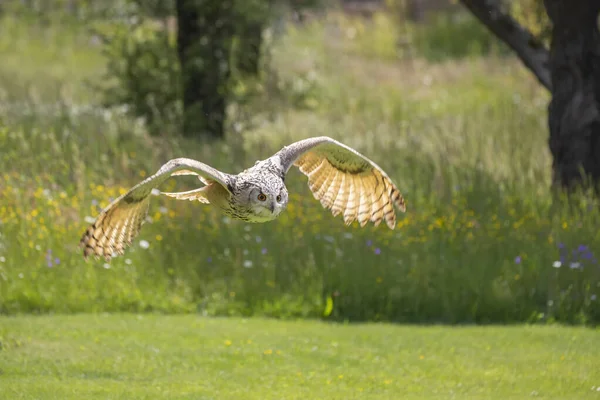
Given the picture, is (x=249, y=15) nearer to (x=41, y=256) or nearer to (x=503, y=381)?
(x=41, y=256)

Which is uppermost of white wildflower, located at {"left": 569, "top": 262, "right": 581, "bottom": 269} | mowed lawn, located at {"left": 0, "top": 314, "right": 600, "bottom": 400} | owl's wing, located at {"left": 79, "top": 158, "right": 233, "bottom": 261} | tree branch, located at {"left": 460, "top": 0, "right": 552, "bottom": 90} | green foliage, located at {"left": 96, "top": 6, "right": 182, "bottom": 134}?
tree branch, located at {"left": 460, "top": 0, "right": 552, "bottom": 90}

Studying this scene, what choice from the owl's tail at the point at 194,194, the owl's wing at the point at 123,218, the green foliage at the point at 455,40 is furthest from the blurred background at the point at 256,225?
the green foliage at the point at 455,40

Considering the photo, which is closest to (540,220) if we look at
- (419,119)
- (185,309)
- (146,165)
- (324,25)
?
(185,309)

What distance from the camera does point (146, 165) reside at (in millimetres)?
12344

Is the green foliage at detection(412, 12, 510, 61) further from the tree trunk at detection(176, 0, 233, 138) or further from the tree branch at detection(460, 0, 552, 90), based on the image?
the tree branch at detection(460, 0, 552, 90)

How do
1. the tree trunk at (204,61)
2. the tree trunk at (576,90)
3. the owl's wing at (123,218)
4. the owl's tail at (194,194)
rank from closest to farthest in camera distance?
the owl's wing at (123,218)
the owl's tail at (194,194)
the tree trunk at (576,90)
the tree trunk at (204,61)

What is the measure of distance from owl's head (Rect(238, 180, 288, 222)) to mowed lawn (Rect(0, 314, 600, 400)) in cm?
185

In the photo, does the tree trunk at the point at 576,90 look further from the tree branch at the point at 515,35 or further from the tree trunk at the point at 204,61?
the tree trunk at the point at 204,61

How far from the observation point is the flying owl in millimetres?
6320

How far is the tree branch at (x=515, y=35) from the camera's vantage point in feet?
39.4

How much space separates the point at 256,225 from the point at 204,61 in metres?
3.99

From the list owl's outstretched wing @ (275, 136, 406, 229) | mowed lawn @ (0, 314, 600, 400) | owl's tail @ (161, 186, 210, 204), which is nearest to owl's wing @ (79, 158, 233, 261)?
owl's tail @ (161, 186, 210, 204)

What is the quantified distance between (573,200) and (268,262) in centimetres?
365

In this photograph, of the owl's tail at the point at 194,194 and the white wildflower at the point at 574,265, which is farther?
the white wildflower at the point at 574,265
